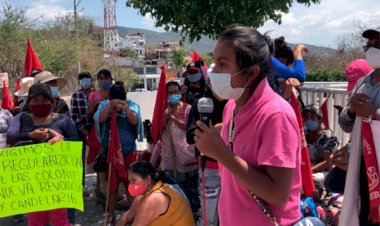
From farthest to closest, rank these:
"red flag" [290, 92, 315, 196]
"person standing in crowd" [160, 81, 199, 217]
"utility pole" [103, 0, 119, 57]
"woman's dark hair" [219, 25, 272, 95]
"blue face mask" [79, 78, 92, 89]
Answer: "utility pole" [103, 0, 119, 57] < "blue face mask" [79, 78, 92, 89] < "person standing in crowd" [160, 81, 199, 217] < "red flag" [290, 92, 315, 196] < "woman's dark hair" [219, 25, 272, 95]

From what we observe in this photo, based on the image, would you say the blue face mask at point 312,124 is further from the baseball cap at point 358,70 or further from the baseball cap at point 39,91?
the baseball cap at point 39,91

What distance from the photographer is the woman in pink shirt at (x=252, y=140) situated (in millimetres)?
1440

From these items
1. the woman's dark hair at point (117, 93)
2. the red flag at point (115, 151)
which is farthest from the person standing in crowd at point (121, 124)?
the red flag at point (115, 151)

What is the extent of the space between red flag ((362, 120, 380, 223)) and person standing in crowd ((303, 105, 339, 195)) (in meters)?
2.07

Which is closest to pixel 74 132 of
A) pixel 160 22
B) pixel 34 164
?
pixel 34 164

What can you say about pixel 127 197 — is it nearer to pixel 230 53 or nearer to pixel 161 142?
pixel 161 142

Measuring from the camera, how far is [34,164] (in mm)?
3570

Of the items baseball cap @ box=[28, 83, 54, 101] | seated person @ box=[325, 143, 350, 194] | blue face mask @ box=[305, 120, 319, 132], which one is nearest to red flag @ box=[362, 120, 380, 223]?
seated person @ box=[325, 143, 350, 194]

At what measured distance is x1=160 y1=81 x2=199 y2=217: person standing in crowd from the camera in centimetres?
463

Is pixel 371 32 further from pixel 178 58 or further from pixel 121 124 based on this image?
pixel 178 58

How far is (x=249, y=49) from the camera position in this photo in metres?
1.57

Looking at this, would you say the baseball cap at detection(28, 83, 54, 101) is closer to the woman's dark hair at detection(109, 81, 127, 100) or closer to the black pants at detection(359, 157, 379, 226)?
the woman's dark hair at detection(109, 81, 127, 100)

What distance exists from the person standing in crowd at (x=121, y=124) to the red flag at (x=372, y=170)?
2831mm

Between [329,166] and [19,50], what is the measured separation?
22631 millimetres
